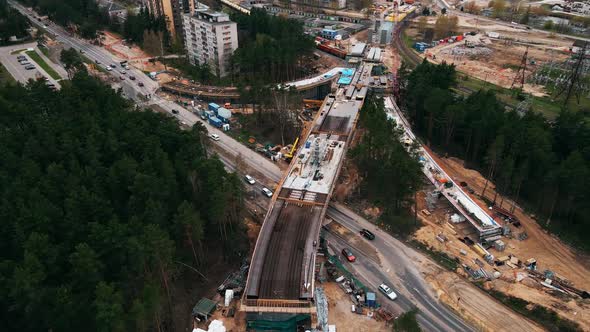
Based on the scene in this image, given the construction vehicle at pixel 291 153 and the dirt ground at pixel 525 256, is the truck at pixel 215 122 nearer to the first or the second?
the construction vehicle at pixel 291 153

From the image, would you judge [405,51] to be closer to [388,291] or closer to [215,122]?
[215,122]

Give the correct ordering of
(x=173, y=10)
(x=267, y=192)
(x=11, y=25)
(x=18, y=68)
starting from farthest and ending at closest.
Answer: (x=11, y=25) < (x=173, y=10) < (x=18, y=68) < (x=267, y=192)

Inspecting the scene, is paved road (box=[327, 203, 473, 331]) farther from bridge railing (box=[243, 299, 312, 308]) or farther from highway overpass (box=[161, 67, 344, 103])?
highway overpass (box=[161, 67, 344, 103])

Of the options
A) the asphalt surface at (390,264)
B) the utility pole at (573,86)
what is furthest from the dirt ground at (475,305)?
the utility pole at (573,86)

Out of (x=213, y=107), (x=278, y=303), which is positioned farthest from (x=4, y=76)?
(x=278, y=303)

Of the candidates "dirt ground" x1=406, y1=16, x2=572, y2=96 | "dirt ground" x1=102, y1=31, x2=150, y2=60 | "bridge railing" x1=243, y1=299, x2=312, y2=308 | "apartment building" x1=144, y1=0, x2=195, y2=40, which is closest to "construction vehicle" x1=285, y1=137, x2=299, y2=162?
"bridge railing" x1=243, y1=299, x2=312, y2=308
